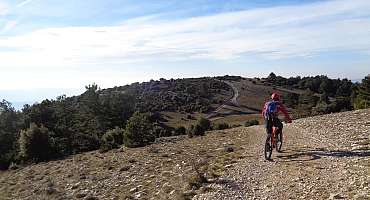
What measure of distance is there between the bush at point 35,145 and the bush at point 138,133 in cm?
1215

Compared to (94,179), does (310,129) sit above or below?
above

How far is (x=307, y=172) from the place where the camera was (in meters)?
15.5

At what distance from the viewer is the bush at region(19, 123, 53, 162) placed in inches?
1879

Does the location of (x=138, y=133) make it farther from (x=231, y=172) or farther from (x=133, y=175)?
(x=231, y=172)

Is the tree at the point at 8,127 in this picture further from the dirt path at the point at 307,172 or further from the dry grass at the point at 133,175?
the dirt path at the point at 307,172

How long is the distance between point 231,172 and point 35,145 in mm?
35527

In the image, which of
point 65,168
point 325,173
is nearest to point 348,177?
point 325,173

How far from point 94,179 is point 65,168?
8.08 meters

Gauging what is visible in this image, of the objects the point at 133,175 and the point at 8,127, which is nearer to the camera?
the point at 133,175

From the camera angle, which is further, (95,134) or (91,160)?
(95,134)

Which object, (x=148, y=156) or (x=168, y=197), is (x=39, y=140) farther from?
(x=168, y=197)

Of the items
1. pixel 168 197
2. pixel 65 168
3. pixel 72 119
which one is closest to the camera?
pixel 168 197

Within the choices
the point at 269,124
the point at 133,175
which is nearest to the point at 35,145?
the point at 133,175

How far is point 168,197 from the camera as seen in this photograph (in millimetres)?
16031
